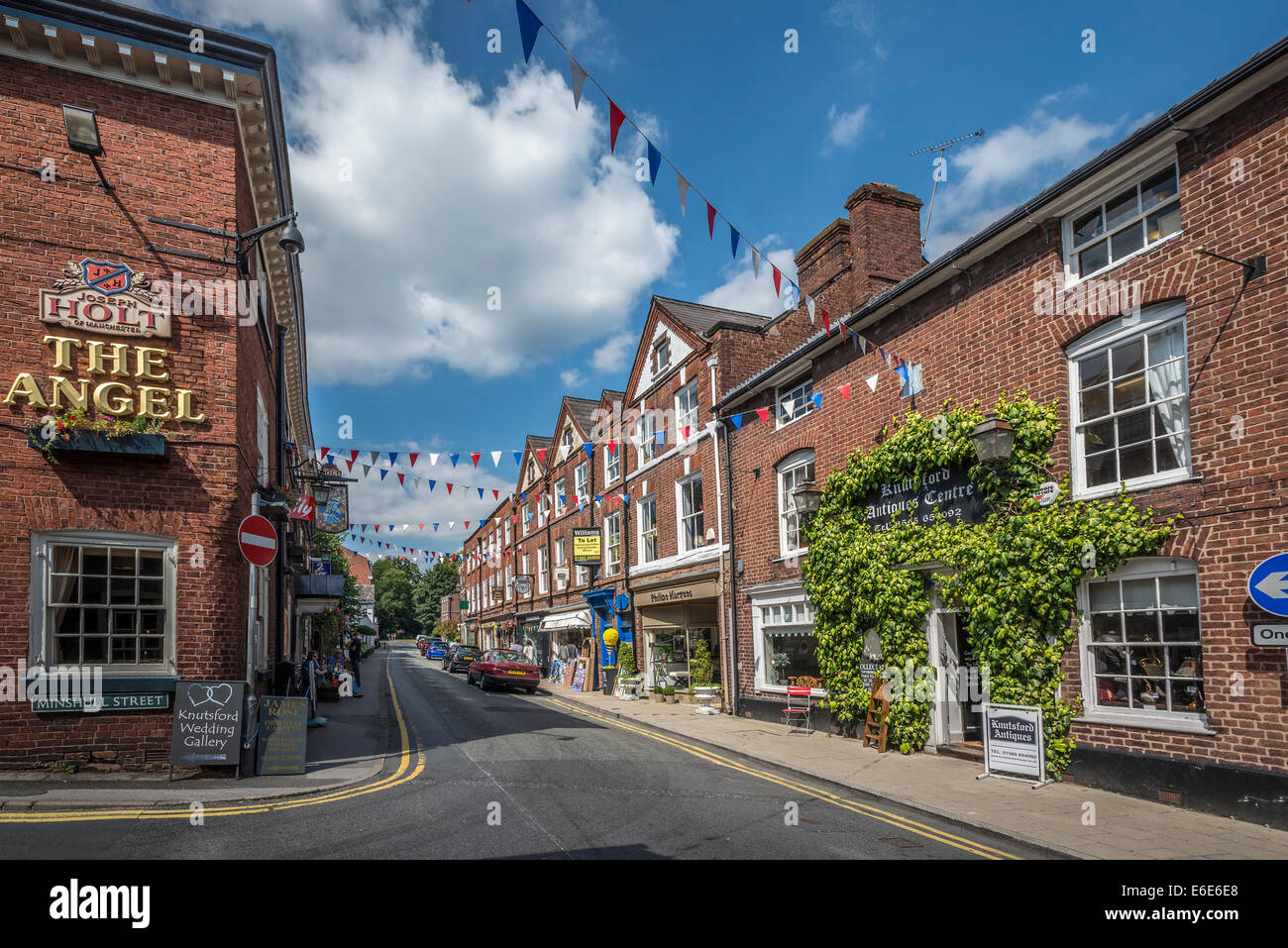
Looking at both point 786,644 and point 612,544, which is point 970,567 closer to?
point 786,644

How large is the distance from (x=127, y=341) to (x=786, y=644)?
13.3 metres

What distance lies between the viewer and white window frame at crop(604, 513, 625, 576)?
28.5 meters

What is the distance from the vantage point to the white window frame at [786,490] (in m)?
17.2

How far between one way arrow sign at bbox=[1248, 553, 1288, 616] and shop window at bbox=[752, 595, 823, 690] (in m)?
9.12

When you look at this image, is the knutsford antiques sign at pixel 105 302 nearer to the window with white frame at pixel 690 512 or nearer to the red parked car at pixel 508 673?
the window with white frame at pixel 690 512

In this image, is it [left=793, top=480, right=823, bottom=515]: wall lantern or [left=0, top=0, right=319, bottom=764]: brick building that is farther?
[left=793, top=480, right=823, bottom=515]: wall lantern

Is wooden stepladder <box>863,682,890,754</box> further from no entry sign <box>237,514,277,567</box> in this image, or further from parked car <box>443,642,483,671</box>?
parked car <box>443,642,483,671</box>

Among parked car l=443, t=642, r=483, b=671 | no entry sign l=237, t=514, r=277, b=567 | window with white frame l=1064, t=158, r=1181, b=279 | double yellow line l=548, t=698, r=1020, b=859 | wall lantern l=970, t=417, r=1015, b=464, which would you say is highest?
window with white frame l=1064, t=158, r=1181, b=279

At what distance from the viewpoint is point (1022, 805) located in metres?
9.41

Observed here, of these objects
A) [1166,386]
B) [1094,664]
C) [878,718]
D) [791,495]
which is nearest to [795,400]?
[791,495]

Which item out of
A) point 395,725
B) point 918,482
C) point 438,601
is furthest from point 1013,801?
point 438,601

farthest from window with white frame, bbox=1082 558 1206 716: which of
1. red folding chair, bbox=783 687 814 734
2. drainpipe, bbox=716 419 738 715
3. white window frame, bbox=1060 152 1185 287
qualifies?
drainpipe, bbox=716 419 738 715

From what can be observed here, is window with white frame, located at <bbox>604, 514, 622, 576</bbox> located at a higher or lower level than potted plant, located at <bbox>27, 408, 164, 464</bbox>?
lower
